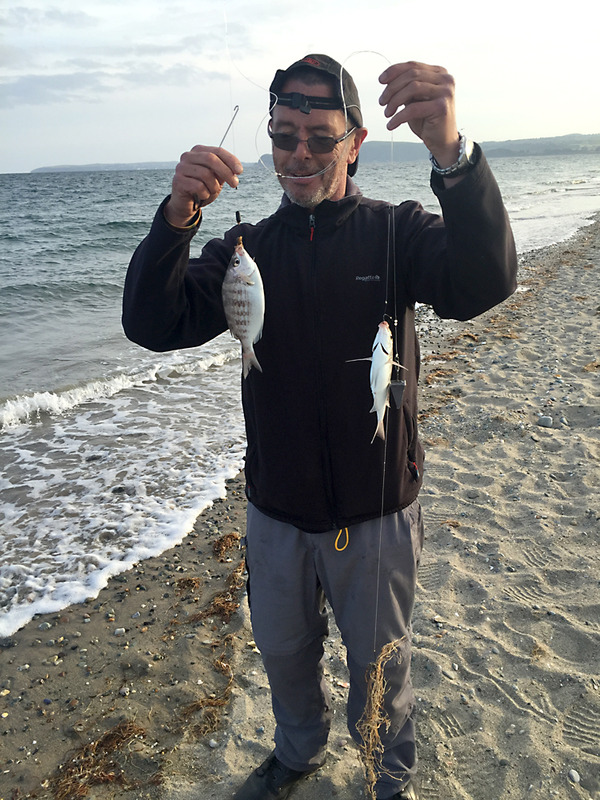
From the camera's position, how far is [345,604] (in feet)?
8.21

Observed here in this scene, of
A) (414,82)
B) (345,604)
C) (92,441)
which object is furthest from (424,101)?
→ (92,441)

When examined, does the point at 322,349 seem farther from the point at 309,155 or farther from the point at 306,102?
the point at 306,102

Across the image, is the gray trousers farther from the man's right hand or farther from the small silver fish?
the man's right hand

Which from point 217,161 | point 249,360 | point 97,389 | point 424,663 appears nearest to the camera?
point 217,161

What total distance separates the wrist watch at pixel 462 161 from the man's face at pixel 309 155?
54cm

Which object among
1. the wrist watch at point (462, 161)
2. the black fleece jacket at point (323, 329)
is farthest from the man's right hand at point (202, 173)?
the wrist watch at point (462, 161)

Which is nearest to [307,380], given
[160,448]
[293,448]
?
[293,448]

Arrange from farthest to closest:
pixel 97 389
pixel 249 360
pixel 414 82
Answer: pixel 97 389 → pixel 249 360 → pixel 414 82

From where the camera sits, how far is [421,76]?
72.8 inches

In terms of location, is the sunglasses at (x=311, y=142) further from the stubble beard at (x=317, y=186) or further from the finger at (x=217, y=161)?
the finger at (x=217, y=161)

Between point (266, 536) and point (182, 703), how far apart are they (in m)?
1.58

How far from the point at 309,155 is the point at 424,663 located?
2.87 m

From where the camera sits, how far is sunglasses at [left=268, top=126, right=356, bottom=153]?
7.61 feet

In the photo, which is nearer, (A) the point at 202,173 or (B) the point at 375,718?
(A) the point at 202,173
